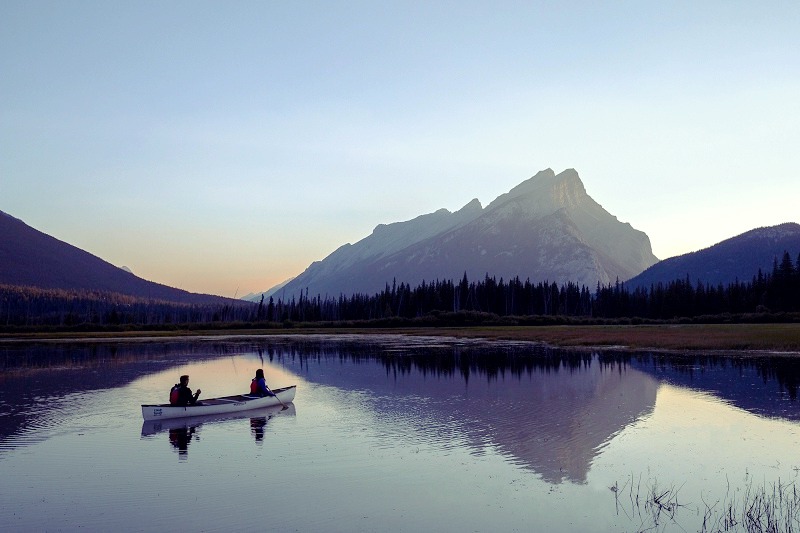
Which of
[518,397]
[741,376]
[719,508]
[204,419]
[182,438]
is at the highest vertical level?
[741,376]

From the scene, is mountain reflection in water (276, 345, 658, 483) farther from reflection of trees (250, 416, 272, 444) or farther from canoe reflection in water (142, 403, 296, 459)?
reflection of trees (250, 416, 272, 444)

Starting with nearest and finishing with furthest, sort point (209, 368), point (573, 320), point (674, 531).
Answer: point (674, 531), point (209, 368), point (573, 320)

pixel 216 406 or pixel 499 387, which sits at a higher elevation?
pixel 216 406

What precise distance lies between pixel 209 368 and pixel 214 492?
3675 cm

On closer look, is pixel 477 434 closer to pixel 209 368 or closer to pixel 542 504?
pixel 542 504

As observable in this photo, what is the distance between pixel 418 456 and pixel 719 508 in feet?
29.1

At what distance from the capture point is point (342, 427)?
2586cm

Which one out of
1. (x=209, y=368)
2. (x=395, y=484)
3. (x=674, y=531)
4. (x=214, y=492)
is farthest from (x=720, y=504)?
(x=209, y=368)

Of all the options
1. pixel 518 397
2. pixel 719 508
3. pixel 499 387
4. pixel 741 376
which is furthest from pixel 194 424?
pixel 741 376

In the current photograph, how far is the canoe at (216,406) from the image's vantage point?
90.3 ft

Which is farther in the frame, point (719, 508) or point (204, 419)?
point (204, 419)

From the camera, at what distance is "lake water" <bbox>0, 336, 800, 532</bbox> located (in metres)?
15.1

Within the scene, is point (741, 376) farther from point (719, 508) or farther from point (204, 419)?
point (204, 419)

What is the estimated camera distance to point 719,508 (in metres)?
15.4
